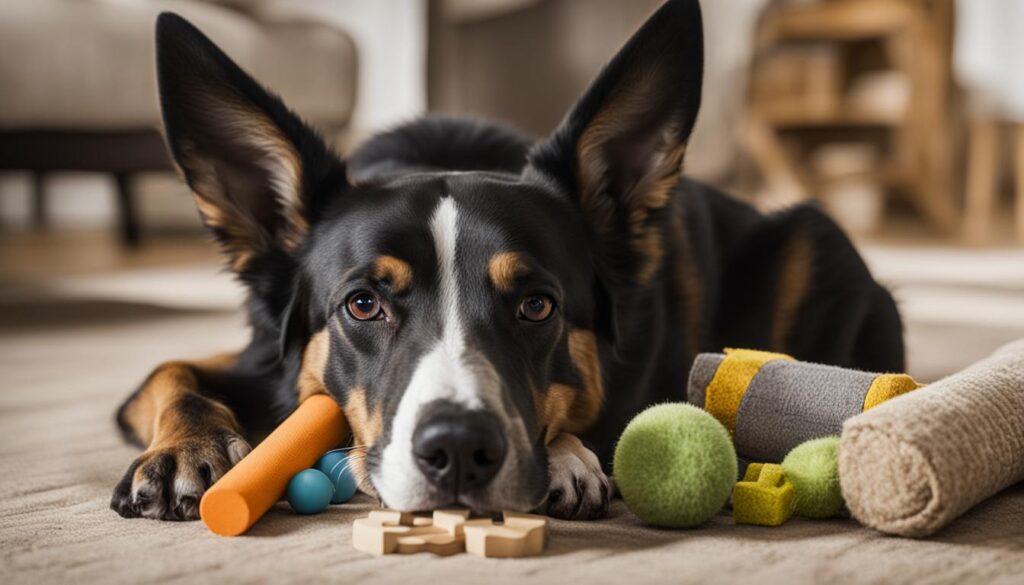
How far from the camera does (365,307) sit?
6.50ft

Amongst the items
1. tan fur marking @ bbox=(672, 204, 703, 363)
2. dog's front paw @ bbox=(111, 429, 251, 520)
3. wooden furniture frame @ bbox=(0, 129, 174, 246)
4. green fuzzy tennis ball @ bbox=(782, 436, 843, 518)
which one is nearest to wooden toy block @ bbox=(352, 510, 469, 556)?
dog's front paw @ bbox=(111, 429, 251, 520)

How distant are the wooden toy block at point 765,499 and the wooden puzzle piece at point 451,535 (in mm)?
350

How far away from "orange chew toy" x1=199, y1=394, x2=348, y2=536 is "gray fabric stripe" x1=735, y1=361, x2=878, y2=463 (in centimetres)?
74

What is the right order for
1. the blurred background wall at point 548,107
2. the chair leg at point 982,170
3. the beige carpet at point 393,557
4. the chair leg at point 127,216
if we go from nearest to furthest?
1. the beige carpet at point 393,557
2. the blurred background wall at point 548,107
3. the chair leg at point 127,216
4. the chair leg at point 982,170

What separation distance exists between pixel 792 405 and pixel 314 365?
892 mm

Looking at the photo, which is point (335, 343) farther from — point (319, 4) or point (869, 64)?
point (869, 64)

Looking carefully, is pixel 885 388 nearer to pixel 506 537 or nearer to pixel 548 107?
pixel 506 537

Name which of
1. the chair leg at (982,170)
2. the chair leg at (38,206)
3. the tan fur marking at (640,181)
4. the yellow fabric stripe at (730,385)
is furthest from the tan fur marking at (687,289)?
the chair leg at (38,206)

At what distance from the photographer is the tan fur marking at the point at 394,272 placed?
1917 mm

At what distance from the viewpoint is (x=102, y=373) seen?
3.33 m

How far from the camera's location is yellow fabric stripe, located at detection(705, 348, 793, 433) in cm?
200

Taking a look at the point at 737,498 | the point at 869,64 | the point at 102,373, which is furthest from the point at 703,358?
the point at 869,64

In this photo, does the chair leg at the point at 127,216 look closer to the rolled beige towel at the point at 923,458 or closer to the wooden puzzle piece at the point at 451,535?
the wooden puzzle piece at the point at 451,535

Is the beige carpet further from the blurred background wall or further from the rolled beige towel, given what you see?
the blurred background wall
